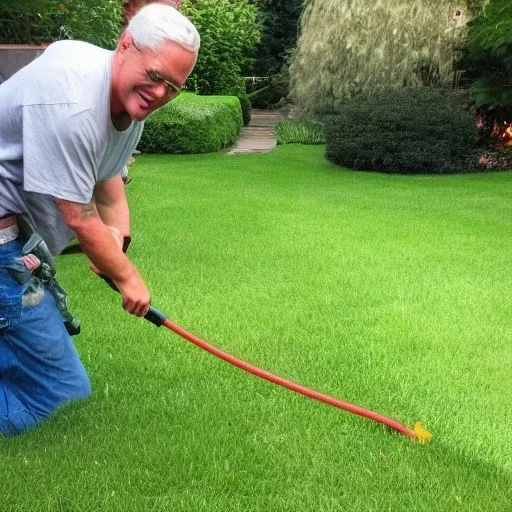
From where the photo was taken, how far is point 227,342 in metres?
4.40

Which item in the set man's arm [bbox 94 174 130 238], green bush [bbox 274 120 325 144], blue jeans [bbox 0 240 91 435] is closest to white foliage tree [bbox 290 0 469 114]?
green bush [bbox 274 120 325 144]

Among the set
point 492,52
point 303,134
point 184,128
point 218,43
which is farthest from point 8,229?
point 218,43

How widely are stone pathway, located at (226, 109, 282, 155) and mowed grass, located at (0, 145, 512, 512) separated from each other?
8906mm

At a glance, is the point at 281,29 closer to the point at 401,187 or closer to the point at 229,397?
the point at 401,187

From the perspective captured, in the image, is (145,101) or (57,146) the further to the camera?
(145,101)

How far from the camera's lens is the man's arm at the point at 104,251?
8.69 feet

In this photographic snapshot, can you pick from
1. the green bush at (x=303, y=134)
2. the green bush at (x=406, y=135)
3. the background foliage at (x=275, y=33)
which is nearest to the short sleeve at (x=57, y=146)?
the green bush at (x=406, y=135)

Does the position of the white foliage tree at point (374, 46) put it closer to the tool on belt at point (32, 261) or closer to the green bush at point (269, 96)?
the green bush at point (269, 96)

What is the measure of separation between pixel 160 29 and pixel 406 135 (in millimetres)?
11145

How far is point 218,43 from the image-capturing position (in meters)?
20.9

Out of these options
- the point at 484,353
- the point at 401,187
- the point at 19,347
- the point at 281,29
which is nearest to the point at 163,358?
the point at 19,347

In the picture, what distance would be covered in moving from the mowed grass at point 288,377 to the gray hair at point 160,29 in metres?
1.47

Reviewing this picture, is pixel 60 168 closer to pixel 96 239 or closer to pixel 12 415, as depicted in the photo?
pixel 96 239

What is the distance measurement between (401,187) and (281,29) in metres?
19.8
